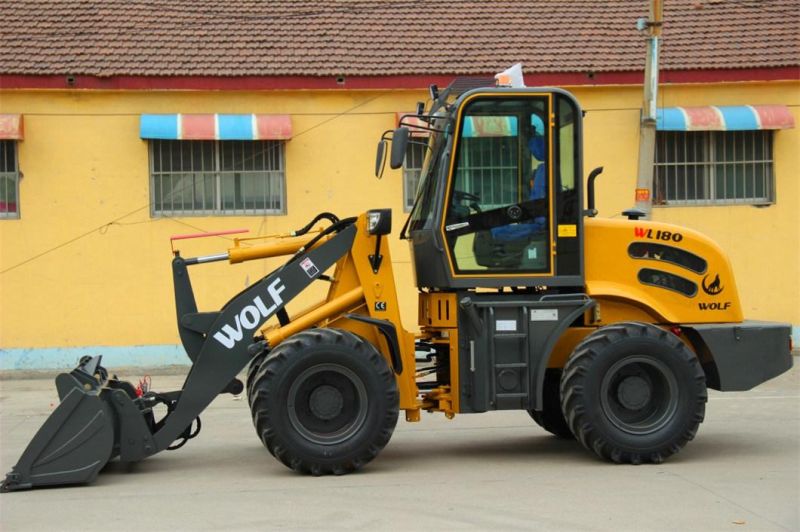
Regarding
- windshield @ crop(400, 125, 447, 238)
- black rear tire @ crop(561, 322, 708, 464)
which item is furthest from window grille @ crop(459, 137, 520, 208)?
black rear tire @ crop(561, 322, 708, 464)

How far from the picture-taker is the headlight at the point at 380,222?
29.1ft

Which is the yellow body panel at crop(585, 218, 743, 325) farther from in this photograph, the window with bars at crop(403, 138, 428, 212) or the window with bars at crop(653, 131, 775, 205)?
the window with bars at crop(653, 131, 775, 205)

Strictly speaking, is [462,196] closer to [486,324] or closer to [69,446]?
[486,324]

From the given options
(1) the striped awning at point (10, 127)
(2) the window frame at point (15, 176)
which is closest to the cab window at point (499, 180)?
(1) the striped awning at point (10, 127)

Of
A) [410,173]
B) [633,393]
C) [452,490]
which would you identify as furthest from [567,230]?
[410,173]

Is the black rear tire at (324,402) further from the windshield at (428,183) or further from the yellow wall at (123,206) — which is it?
the yellow wall at (123,206)

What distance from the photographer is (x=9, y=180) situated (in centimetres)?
1666

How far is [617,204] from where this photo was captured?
17.3m

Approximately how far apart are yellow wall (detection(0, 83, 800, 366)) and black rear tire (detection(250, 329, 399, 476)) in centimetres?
810

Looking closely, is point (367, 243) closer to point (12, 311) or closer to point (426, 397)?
point (426, 397)

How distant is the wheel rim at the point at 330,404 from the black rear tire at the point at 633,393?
165 cm

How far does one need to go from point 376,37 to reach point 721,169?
5789 millimetres

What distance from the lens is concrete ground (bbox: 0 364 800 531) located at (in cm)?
724

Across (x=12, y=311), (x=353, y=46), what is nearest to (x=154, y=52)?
(x=353, y=46)
